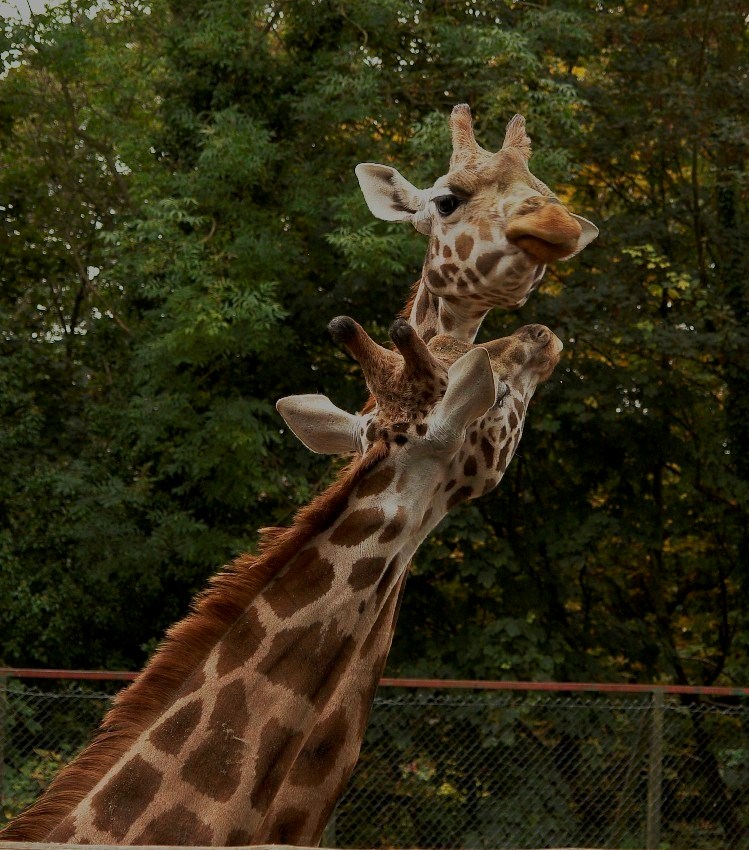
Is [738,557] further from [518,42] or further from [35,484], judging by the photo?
[35,484]

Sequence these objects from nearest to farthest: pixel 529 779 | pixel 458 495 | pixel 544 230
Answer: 1. pixel 458 495
2. pixel 544 230
3. pixel 529 779

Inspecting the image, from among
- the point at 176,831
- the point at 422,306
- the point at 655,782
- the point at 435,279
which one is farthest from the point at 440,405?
the point at 655,782

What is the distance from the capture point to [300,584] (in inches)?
120

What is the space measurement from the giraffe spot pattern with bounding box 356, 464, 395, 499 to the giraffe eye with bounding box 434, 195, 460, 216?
1.42 m

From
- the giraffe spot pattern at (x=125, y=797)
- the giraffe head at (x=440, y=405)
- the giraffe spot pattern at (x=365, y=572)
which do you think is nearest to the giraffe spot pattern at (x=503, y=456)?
the giraffe head at (x=440, y=405)

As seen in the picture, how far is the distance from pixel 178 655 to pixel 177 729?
0.61 ft

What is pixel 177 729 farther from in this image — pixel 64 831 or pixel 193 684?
pixel 64 831

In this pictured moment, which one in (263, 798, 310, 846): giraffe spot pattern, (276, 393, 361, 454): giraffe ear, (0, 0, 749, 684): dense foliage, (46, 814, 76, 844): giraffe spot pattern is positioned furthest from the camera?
(0, 0, 749, 684): dense foliage

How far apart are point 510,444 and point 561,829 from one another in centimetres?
554

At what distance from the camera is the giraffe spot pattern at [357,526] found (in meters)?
3.11

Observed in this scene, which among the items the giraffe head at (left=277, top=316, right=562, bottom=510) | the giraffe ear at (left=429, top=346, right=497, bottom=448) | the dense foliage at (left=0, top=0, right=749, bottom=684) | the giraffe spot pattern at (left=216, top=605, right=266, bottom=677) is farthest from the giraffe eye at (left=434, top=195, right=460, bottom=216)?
the dense foliage at (left=0, top=0, right=749, bottom=684)

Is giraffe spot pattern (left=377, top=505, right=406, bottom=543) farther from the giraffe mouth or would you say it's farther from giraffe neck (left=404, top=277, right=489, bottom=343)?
giraffe neck (left=404, top=277, right=489, bottom=343)

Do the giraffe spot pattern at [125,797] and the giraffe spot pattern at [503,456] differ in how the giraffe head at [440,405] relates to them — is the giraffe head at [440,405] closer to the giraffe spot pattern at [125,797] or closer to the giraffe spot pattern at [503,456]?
the giraffe spot pattern at [503,456]

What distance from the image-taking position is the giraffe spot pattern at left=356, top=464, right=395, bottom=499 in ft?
10.4
